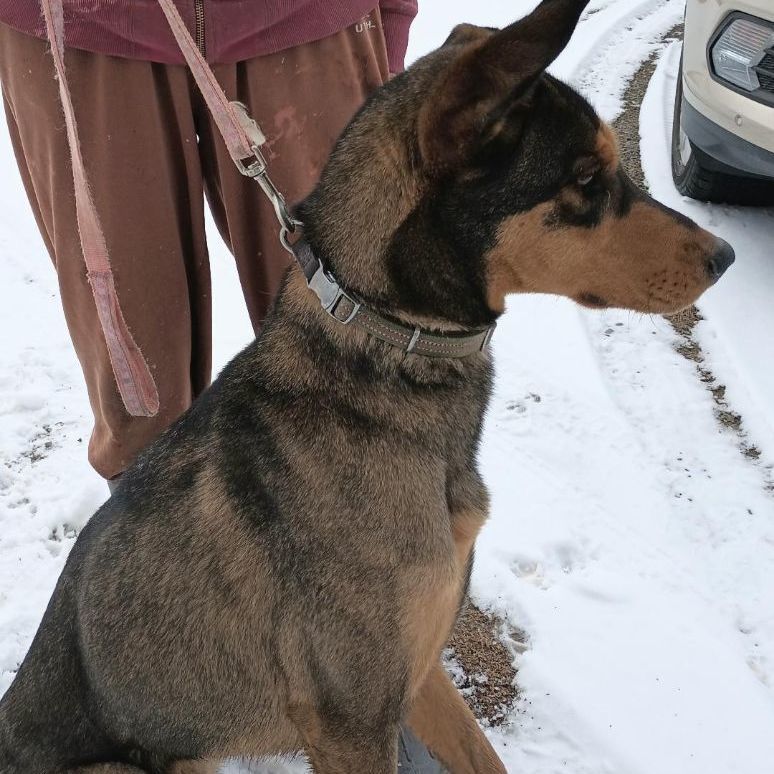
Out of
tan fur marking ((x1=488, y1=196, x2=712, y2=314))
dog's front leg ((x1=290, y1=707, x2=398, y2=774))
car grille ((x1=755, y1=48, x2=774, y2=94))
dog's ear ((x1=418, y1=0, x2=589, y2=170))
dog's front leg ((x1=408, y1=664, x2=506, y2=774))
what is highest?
dog's ear ((x1=418, y1=0, x2=589, y2=170))

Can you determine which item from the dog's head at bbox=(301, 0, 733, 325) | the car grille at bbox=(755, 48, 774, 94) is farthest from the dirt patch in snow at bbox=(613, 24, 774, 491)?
the dog's head at bbox=(301, 0, 733, 325)

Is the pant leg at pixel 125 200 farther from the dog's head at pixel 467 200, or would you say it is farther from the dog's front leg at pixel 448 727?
the dog's front leg at pixel 448 727

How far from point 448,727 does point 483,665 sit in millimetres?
396

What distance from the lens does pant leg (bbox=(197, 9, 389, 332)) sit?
230 centimetres

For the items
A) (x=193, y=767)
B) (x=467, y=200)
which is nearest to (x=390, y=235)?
(x=467, y=200)

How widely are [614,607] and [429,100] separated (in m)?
2.04

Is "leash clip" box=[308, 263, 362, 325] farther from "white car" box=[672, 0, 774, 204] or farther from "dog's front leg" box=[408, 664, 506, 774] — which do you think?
"white car" box=[672, 0, 774, 204]

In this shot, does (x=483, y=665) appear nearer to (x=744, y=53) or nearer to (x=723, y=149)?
(x=723, y=149)

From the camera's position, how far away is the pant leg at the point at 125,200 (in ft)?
7.16

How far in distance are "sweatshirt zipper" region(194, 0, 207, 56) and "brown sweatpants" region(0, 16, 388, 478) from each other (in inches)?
3.8

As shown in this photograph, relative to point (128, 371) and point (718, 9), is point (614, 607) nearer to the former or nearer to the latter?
point (128, 371)

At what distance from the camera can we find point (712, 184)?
484cm

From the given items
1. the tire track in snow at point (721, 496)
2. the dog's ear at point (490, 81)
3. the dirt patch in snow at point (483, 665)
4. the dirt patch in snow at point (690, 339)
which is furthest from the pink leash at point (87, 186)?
the dirt patch in snow at point (690, 339)

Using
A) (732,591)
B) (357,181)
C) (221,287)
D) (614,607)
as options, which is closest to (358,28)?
(357,181)
